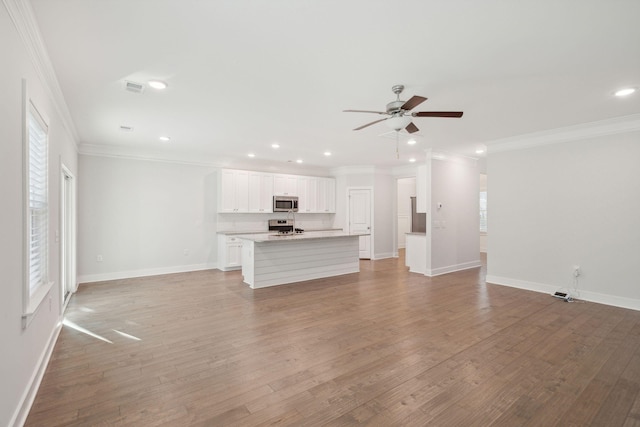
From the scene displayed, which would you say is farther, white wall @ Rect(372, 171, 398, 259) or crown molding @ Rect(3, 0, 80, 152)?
white wall @ Rect(372, 171, 398, 259)

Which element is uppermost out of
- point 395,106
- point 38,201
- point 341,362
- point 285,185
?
point 395,106

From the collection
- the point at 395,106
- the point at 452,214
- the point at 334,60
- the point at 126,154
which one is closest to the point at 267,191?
the point at 126,154

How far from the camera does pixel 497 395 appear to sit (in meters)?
2.28

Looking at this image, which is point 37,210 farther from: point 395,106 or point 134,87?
point 395,106

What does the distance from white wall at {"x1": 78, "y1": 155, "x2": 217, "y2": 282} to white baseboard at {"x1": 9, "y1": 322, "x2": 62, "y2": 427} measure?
3354 mm

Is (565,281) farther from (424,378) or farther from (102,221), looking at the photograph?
(102,221)

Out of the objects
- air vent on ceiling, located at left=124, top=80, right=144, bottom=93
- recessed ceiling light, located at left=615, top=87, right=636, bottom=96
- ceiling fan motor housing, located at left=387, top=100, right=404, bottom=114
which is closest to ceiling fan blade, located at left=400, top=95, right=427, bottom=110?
ceiling fan motor housing, located at left=387, top=100, right=404, bottom=114

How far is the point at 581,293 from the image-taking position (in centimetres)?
476

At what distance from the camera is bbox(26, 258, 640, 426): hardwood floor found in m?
2.08

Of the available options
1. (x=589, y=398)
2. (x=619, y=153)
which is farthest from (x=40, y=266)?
(x=619, y=153)

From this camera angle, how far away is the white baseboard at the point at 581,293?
4336 mm

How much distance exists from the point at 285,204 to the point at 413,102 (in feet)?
18.4

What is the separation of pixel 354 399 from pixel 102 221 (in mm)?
6155

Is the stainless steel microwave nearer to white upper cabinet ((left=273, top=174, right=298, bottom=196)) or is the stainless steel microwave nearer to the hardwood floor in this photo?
white upper cabinet ((left=273, top=174, right=298, bottom=196))
